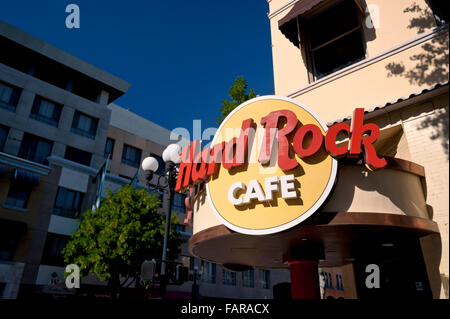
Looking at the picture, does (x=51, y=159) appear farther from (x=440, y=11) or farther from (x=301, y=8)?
(x=440, y=11)

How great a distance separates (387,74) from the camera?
9.42m

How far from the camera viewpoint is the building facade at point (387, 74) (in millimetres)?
7453

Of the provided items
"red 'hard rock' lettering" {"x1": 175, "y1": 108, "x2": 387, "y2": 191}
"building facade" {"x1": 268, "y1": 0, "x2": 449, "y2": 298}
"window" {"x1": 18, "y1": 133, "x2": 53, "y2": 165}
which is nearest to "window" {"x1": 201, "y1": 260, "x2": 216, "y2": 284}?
"window" {"x1": 18, "y1": 133, "x2": 53, "y2": 165}

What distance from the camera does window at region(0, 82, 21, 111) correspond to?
28219 mm

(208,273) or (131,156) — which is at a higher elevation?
(131,156)

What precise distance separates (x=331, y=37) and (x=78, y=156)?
88.3 ft

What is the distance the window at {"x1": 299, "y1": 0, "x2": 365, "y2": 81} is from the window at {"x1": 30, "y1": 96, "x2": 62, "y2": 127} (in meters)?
26.7

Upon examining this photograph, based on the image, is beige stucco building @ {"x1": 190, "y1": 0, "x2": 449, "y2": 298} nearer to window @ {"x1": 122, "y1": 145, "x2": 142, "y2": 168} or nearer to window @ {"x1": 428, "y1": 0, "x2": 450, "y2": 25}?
window @ {"x1": 428, "y1": 0, "x2": 450, "y2": 25}

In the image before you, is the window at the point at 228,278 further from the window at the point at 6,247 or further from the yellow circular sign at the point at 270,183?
the yellow circular sign at the point at 270,183

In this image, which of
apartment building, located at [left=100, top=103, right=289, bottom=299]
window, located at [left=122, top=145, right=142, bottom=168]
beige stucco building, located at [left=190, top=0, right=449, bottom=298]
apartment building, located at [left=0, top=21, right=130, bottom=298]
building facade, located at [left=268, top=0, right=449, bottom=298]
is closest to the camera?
beige stucco building, located at [left=190, top=0, right=449, bottom=298]

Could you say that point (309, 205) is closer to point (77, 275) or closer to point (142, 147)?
point (77, 275)

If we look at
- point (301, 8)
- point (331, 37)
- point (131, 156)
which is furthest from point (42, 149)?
point (331, 37)

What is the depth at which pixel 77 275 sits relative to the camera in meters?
23.6

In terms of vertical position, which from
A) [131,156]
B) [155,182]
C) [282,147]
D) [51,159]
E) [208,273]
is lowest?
[208,273]
